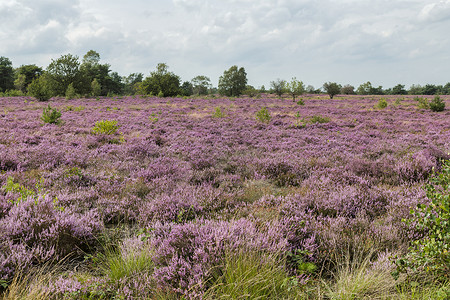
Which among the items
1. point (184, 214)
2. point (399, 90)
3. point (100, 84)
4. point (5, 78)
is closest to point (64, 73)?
point (100, 84)

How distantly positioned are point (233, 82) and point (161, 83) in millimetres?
24037

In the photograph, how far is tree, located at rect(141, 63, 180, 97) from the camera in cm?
5478

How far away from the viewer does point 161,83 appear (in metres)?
55.7

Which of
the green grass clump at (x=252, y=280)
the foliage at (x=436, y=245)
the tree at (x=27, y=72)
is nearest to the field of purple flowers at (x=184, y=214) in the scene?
the green grass clump at (x=252, y=280)

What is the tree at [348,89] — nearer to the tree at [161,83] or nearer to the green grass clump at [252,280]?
the tree at [161,83]

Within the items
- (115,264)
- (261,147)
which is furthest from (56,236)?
(261,147)

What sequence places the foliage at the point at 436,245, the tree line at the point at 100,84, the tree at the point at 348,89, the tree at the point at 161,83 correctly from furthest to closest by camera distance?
the tree at the point at 348,89, the tree at the point at 161,83, the tree line at the point at 100,84, the foliage at the point at 436,245

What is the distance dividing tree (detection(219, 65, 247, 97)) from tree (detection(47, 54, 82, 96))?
38478mm

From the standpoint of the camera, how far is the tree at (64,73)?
46.7 metres

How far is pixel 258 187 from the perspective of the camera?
554cm

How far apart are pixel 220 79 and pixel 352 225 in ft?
243

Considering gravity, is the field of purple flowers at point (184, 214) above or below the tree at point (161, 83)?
below

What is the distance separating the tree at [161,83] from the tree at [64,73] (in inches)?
539

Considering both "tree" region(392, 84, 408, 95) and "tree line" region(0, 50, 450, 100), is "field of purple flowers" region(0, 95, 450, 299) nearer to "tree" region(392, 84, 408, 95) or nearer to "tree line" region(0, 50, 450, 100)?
"tree line" region(0, 50, 450, 100)
